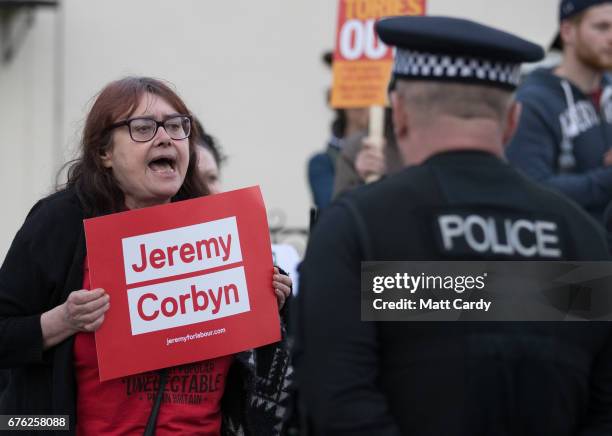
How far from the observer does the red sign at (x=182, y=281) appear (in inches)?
139

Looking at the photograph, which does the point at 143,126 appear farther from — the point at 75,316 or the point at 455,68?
the point at 455,68

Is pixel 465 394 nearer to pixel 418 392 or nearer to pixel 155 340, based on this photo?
pixel 418 392

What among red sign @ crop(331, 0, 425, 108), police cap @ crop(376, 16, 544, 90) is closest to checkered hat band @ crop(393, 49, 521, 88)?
police cap @ crop(376, 16, 544, 90)

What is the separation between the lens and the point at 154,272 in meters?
3.60

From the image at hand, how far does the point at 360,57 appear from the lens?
264 inches

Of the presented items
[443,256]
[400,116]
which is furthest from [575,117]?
[443,256]

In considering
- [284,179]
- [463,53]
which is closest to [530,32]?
[284,179]

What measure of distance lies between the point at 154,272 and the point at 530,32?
9.25 m

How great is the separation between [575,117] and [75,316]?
281 cm

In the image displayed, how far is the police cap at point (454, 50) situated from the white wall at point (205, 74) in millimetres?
8617

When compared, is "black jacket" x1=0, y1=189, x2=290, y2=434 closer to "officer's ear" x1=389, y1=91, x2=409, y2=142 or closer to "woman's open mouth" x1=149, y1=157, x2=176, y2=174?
"woman's open mouth" x1=149, y1=157, x2=176, y2=174

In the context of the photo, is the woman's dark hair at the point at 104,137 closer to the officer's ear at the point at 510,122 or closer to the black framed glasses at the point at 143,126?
the black framed glasses at the point at 143,126

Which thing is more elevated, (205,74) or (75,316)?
(205,74)

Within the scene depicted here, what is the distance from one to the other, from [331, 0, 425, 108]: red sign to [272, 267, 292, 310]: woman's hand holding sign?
292 cm
